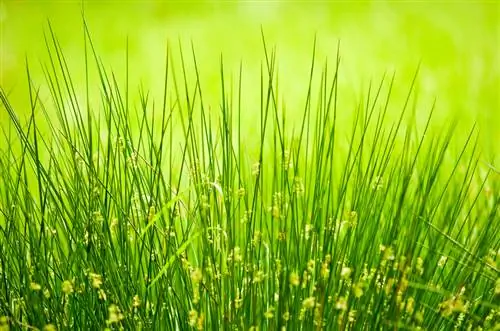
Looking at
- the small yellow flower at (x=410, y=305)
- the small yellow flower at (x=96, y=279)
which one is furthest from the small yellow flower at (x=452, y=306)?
the small yellow flower at (x=96, y=279)

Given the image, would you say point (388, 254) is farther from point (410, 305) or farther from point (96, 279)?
point (96, 279)

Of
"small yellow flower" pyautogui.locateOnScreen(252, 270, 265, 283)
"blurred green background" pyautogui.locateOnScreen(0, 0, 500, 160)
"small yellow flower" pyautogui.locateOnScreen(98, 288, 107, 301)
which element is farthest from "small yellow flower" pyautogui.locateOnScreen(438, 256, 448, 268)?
"blurred green background" pyautogui.locateOnScreen(0, 0, 500, 160)

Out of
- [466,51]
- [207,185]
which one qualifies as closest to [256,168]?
[207,185]

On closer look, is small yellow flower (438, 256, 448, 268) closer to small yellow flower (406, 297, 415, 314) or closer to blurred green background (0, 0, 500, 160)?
small yellow flower (406, 297, 415, 314)

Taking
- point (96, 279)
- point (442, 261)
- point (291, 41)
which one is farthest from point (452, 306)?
point (291, 41)

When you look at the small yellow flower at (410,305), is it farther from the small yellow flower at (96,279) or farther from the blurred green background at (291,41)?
the blurred green background at (291,41)

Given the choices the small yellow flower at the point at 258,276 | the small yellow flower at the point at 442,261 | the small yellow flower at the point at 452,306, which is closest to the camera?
the small yellow flower at the point at 452,306

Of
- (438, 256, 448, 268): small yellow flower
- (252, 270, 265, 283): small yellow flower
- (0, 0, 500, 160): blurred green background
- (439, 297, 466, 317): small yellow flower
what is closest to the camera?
(439, 297, 466, 317): small yellow flower

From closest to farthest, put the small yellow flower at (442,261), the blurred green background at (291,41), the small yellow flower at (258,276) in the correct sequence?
the small yellow flower at (258,276)
the small yellow flower at (442,261)
the blurred green background at (291,41)

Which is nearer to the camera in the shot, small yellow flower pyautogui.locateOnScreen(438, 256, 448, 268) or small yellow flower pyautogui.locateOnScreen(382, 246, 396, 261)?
small yellow flower pyautogui.locateOnScreen(382, 246, 396, 261)

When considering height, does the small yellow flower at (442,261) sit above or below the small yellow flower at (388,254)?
below
